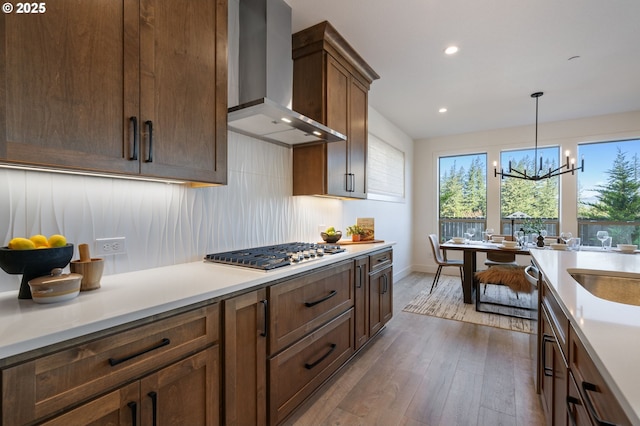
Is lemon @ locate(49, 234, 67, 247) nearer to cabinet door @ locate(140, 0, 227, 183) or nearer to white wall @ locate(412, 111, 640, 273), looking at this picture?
cabinet door @ locate(140, 0, 227, 183)

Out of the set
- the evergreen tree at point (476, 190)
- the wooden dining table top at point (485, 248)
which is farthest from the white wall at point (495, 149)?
the wooden dining table top at point (485, 248)

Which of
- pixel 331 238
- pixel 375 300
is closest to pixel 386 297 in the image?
pixel 375 300

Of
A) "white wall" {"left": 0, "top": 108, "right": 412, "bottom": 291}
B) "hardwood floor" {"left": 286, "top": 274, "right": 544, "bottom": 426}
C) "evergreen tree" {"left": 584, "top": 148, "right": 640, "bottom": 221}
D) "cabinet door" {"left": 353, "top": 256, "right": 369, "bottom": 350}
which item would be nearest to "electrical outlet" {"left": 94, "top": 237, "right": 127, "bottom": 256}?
"white wall" {"left": 0, "top": 108, "right": 412, "bottom": 291}

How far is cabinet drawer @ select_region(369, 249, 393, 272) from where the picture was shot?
261cm

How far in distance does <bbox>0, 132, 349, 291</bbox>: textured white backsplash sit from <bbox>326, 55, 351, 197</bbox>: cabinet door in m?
0.37

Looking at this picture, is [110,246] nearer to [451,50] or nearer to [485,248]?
[451,50]

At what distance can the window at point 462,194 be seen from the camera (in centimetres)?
572

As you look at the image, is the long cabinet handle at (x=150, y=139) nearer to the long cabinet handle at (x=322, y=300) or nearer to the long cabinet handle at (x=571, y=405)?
the long cabinet handle at (x=322, y=300)

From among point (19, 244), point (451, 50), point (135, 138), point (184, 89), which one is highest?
point (451, 50)

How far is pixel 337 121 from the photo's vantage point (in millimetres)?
2621

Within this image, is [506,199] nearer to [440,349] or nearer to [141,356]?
[440,349]

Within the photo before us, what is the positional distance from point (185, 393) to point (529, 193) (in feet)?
20.1

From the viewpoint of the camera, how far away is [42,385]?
2.56 ft

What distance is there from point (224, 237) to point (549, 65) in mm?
3667
